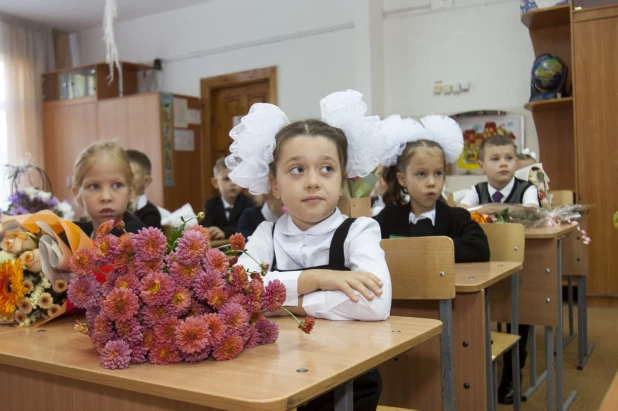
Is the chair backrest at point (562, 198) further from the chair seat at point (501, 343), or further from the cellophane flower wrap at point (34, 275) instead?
the cellophane flower wrap at point (34, 275)

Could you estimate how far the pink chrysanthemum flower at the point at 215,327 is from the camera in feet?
3.23

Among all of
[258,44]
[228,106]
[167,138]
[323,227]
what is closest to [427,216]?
[323,227]

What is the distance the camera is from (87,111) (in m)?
8.08

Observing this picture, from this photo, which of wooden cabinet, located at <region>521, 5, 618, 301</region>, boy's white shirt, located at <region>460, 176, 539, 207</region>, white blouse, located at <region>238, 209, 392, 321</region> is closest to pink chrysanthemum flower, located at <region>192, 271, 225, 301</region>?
white blouse, located at <region>238, 209, 392, 321</region>

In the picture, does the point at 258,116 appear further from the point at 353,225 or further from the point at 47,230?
the point at 47,230

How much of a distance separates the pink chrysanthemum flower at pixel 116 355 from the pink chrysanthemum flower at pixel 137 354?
0.01m

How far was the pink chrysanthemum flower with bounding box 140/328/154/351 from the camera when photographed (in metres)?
1.00

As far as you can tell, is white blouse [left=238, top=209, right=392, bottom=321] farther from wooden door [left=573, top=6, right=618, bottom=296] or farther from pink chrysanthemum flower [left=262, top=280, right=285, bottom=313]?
wooden door [left=573, top=6, right=618, bottom=296]

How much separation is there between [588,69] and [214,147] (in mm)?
4389

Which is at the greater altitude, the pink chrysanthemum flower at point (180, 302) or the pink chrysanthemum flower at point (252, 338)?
the pink chrysanthemum flower at point (180, 302)

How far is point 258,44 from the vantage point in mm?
7359

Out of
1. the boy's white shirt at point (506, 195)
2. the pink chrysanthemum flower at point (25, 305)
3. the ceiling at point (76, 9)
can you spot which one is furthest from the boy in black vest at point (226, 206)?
the ceiling at point (76, 9)

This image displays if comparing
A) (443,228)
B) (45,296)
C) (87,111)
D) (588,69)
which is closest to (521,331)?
(443,228)

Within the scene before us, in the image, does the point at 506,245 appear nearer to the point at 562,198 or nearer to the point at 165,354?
the point at 165,354
